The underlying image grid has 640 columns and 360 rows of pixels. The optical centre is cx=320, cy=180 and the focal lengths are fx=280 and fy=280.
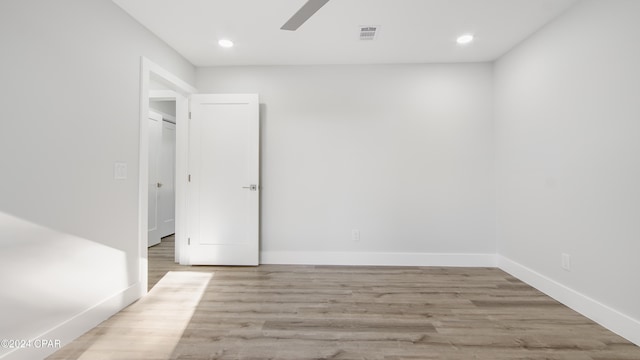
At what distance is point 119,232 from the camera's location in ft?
7.45

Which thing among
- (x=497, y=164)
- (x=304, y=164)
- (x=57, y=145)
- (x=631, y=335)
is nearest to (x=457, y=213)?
(x=497, y=164)

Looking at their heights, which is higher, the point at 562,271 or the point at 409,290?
the point at 562,271

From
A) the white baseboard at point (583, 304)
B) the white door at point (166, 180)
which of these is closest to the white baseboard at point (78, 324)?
the white door at point (166, 180)

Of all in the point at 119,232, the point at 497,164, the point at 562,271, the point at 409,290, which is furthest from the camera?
the point at 497,164

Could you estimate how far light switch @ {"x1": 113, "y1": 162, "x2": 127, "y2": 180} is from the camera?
2221 millimetres

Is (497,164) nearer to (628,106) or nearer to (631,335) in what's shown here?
(628,106)

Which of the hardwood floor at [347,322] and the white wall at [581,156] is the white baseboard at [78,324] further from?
the white wall at [581,156]

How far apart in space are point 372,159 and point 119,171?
2.58 m

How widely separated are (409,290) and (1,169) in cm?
300

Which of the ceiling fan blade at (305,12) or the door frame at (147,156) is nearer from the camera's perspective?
the ceiling fan blade at (305,12)

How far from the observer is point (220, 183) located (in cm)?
340

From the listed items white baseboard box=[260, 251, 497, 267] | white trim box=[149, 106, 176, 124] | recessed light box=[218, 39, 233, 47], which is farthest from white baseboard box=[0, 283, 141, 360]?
white trim box=[149, 106, 176, 124]

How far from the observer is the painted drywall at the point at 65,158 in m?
1.52

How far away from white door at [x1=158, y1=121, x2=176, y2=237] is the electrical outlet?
5318 mm
